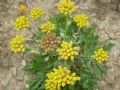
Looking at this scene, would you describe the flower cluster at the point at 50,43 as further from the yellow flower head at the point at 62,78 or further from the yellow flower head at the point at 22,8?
the yellow flower head at the point at 22,8

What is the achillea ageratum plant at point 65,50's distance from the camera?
12.0ft

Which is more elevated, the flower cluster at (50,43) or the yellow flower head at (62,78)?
the flower cluster at (50,43)

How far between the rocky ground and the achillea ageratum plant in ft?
0.37

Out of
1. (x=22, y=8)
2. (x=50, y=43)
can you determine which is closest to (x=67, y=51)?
(x=50, y=43)

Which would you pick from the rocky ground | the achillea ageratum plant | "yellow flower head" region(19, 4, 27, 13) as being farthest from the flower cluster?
"yellow flower head" region(19, 4, 27, 13)

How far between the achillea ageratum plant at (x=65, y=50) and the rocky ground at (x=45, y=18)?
113mm

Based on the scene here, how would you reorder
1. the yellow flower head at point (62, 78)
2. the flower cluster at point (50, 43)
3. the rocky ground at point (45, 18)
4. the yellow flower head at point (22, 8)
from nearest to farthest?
the yellow flower head at point (62, 78) → the flower cluster at point (50, 43) → the rocky ground at point (45, 18) → the yellow flower head at point (22, 8)

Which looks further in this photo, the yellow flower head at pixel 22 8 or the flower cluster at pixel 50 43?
the yellow flower head at pixel 22 8

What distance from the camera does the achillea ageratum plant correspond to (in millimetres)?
3645

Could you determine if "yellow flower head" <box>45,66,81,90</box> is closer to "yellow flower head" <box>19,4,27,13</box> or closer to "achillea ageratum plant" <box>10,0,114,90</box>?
"achillea ageratum plant" <box>10,0,114,90</box>

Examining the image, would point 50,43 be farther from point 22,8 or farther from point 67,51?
point 22,8

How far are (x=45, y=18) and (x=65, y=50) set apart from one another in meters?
1.27

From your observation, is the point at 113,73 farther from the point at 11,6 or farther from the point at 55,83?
the point at 11,6

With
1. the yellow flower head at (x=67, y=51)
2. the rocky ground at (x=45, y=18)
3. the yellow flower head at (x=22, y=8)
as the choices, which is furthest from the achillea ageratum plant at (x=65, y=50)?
the yellow flower head at (x=22, y=8)
